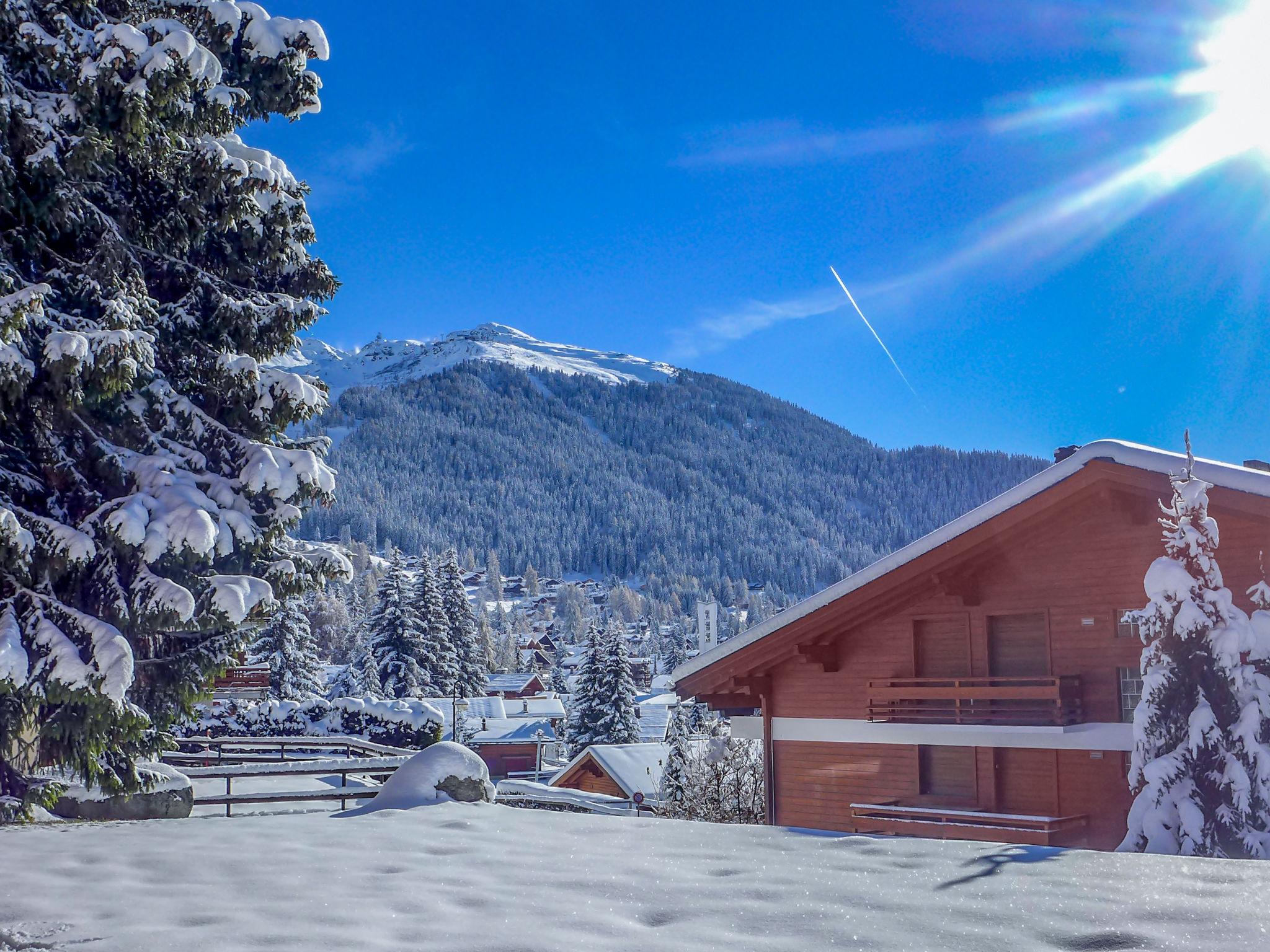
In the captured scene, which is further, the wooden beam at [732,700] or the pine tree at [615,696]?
the pine tree at [615,696]

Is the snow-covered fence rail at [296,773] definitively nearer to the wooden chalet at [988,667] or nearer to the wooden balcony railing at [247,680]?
the wooden chalet at [988,667]

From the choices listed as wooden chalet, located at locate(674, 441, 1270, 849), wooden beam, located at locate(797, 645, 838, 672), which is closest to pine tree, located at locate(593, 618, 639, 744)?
wooden chalet, located at locate(674, 441, 1270, 849)

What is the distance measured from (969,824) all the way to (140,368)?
12.7 m

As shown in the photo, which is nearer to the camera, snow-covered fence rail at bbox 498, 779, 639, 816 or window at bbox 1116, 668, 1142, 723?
window at bbox 1116, 668, 1142, 723

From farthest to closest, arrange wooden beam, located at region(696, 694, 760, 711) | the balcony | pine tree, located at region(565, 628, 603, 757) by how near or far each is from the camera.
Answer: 1. pine tree, located at region(565, 628, 603, 757)
2. wooden beam, located at region(696, 694, 760, 711)
3. the balcony

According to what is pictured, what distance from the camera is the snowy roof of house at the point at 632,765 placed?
34.1m

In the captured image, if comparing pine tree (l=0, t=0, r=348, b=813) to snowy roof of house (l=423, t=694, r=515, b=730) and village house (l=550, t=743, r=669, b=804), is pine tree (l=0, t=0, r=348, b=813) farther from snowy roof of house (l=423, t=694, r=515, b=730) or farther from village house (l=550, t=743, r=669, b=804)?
snowy roof of house (l=423, t=694, r=515, b=730)

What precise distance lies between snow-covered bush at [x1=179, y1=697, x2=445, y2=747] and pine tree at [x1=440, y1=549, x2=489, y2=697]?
31980 mm

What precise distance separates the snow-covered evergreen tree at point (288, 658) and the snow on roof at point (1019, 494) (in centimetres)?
3417

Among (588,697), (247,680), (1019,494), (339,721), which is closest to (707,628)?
(588,697)

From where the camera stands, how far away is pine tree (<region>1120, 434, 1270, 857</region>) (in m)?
11.1

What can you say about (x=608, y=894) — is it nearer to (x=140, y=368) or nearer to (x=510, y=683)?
(x=140, y=368)

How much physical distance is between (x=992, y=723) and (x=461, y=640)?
49.1m

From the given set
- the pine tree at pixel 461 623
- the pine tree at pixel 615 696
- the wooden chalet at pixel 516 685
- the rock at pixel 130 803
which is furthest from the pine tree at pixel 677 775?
the wooden chalet at pixel 516 685
